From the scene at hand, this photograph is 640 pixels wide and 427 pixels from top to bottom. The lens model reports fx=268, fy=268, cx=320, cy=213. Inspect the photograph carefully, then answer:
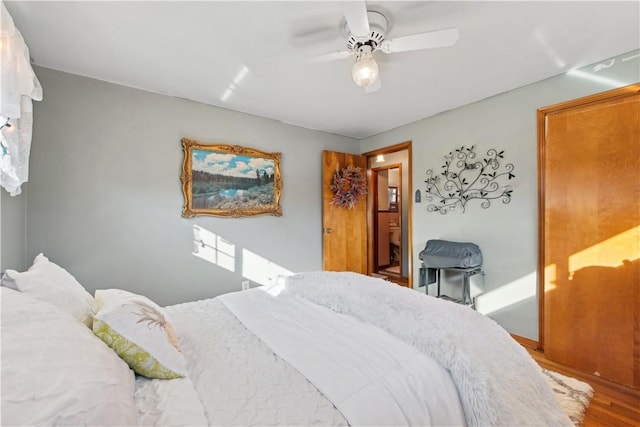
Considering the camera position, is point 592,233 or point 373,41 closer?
point 373,41

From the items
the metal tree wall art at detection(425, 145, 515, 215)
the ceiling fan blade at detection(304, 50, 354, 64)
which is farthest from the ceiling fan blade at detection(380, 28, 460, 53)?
the metal tree wall art at detection(425, 145, 515, 215)

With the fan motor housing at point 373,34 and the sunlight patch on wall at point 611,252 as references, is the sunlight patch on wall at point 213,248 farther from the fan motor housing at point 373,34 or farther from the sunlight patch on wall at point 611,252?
the sunlight patch on wall at point 611,252

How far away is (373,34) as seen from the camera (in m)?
1.66

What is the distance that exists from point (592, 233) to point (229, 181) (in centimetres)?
337

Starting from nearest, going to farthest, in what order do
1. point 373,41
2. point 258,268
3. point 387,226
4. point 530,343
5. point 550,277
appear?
point 373,41 < point 550,277 < point 530,343 < point 258,268 < point 387,226

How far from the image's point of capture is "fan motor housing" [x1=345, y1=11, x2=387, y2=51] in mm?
1600

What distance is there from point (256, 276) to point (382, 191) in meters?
3.43

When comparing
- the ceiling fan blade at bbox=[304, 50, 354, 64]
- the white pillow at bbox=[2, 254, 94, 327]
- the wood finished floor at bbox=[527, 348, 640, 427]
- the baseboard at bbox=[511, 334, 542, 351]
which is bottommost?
the wood finished floor at bbox=[527, 348, 640, 427]

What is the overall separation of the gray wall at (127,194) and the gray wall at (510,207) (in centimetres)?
225

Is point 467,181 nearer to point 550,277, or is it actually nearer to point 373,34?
point 550,277

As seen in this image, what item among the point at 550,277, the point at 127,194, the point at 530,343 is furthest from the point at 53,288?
the point at 530,343

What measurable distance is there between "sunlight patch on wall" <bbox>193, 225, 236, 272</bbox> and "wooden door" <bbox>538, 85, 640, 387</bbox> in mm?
3077

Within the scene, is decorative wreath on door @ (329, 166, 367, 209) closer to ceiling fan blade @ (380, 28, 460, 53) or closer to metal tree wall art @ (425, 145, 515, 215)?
metal tree wall art @ (425, 145, 515, 215)

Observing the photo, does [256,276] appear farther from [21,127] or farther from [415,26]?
[415,26]
